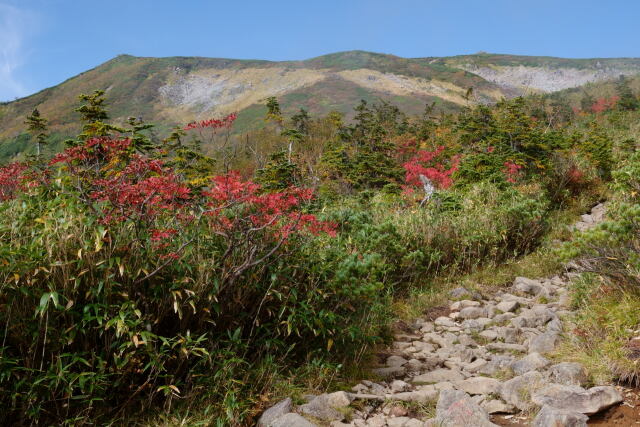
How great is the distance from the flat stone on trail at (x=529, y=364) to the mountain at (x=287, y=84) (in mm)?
50646

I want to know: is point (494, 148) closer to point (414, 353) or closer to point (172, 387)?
point (414, 353)

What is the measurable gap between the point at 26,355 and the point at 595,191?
38.7 ft

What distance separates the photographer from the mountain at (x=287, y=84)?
215 ft

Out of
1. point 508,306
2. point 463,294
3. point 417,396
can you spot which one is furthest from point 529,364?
point 463,294

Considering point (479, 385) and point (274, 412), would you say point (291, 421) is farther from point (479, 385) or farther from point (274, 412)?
point (479, 385)

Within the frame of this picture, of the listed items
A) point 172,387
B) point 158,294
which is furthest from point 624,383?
point 158,294

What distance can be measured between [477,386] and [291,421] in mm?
1520

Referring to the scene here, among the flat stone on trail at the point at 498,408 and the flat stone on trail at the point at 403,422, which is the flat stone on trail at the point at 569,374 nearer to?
the flat stone on trail at the point at 498,408

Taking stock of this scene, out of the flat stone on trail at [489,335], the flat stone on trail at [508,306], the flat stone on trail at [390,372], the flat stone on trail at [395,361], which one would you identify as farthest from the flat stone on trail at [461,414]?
the flat stone on trail at [508,306]

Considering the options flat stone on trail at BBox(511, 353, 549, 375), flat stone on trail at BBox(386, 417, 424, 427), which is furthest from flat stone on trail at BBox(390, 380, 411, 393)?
flat stone on trail at BBox(511, 353, 549, 375)

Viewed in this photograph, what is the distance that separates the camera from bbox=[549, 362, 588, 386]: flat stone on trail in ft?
9.66

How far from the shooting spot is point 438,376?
11.9 feet

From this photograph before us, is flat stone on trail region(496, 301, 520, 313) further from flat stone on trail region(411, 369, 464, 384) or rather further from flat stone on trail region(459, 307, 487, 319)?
flat stone on trail region(411, 369, 464, 384)

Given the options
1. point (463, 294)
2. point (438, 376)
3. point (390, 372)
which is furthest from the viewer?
point (463, 294)
